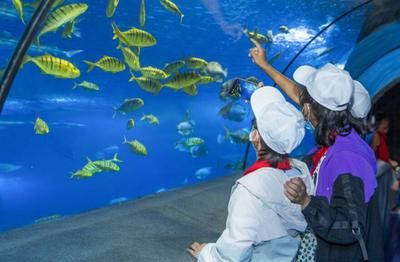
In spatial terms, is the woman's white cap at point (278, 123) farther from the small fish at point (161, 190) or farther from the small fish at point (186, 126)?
the small fish at point (186, 126)

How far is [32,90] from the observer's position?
6.38 metres

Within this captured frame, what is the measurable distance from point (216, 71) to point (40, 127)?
3.84 meters

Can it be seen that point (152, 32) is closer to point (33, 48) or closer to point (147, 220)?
point (33, 48)

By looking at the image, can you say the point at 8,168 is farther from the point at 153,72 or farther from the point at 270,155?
the point at 270,155

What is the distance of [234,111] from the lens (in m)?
9.98

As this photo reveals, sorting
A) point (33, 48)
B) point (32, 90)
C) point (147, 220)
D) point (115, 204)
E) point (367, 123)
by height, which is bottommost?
point (115, 204)

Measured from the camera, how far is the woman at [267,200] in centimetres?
248

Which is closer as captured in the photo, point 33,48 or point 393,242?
point 393,242

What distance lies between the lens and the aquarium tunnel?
223 inches

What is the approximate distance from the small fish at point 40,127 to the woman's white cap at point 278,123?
448 cm

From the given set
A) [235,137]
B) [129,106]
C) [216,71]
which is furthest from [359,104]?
[235,137]

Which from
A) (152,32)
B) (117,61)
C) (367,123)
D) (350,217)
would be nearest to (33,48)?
(117,61)

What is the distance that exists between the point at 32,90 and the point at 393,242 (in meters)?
4.76

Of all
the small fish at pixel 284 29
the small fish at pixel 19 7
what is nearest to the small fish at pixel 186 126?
the small fish at pixel 284 29
